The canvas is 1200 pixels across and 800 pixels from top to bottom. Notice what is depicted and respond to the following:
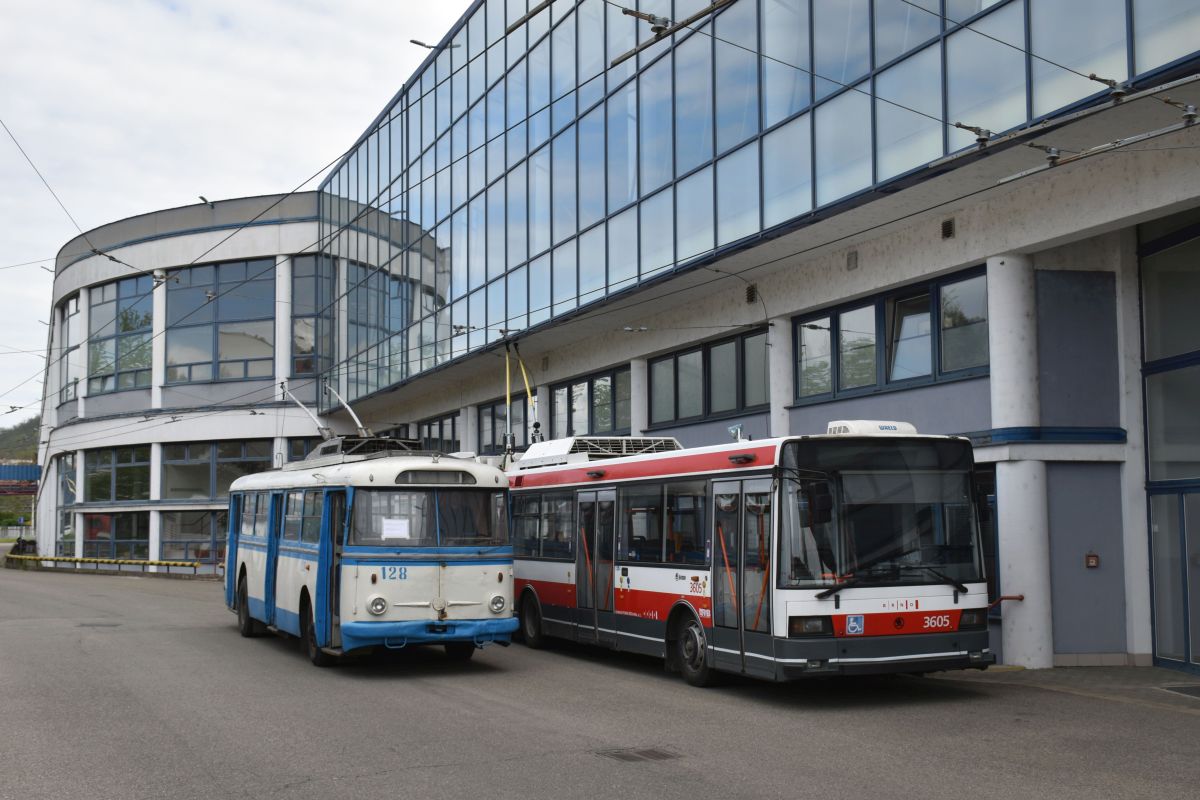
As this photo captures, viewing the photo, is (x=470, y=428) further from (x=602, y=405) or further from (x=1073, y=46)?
(x=1073, y=46)

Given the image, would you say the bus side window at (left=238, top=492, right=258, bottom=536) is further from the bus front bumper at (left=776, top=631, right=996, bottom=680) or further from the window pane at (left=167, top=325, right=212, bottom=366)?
the window pane at (left=167, top=325, right=212, bottom=366)

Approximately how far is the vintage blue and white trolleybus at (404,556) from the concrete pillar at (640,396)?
9.38 m

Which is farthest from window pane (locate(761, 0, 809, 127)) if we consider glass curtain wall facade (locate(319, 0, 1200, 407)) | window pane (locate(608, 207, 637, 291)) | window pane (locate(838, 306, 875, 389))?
window pane (locate(608, 207, 637, 291))

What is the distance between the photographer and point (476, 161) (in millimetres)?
→ 30000

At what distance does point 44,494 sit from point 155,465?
1382 cm

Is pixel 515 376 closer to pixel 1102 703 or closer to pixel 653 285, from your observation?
pixel 653 285

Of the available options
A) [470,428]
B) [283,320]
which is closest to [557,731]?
[470,428]

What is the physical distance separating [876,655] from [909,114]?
283 inches

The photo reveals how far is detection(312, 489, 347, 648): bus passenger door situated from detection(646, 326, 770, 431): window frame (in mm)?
Result: 8480

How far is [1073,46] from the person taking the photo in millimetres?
13328

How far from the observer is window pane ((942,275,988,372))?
54.5 feet

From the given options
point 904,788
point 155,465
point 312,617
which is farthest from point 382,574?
point 155,465

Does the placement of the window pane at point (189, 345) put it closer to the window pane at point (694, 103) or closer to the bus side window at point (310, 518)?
the window pane at point (694, 103)

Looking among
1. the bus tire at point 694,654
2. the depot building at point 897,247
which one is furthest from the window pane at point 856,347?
the bus tire at point 694,654
